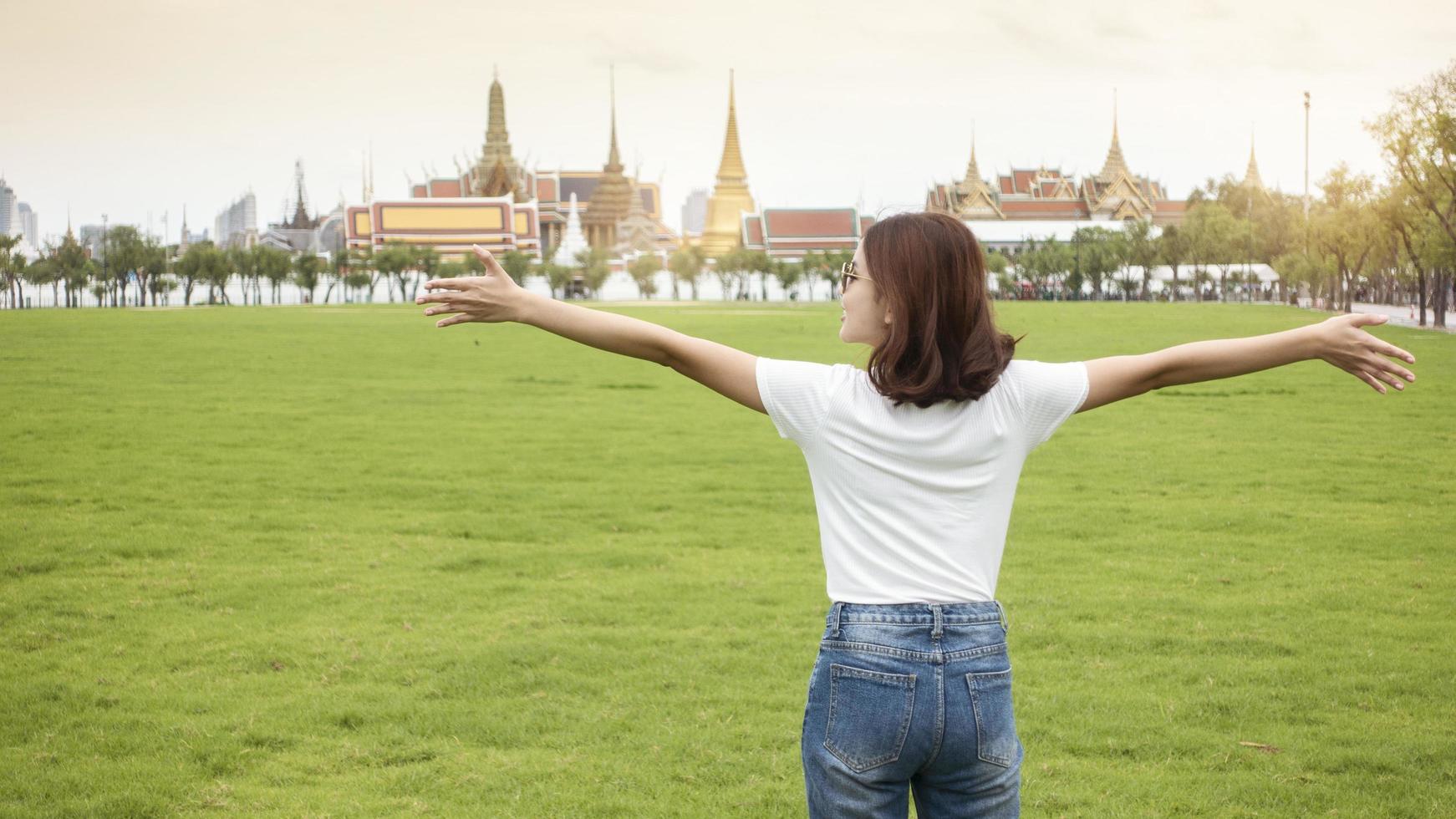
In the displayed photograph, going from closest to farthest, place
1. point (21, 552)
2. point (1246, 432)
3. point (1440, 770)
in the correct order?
point (1440, 770) < point (21, 552) < point (1246, 432)

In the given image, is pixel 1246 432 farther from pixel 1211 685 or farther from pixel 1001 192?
pixel 1001 192

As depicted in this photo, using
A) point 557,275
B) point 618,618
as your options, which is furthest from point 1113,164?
point 618,618

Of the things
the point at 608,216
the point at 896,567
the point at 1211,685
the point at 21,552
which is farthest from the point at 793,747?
the point at 608,216

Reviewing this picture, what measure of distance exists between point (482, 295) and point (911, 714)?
1.03 metres

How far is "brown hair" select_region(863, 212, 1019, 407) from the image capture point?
2.11 metres

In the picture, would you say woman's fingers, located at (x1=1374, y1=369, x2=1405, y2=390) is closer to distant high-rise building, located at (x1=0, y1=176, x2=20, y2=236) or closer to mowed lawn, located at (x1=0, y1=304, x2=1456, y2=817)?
mowed lawn, located at (x1=0, y1=304, x2=1456, y2=817)

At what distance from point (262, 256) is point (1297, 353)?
231 feet

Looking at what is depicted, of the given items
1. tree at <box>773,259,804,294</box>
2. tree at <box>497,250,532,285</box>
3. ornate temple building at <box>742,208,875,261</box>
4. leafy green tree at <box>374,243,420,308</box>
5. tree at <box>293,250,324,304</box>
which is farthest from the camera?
ornate temple building at <box>742,208,875,261</box>

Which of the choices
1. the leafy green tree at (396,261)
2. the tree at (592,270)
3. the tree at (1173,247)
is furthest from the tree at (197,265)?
the tree at (1173,247)

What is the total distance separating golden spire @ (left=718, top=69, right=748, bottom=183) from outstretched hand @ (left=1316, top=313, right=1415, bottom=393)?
351 feet

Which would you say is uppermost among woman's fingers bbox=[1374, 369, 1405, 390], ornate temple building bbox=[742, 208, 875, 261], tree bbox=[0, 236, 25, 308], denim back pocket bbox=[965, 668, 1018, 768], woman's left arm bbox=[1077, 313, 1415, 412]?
ornate temple building bbox=[742, 208, 875, 261]

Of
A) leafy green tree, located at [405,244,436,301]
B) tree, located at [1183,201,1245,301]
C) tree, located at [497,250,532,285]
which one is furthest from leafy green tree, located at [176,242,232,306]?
tree, located at [1183,201,1245,301]

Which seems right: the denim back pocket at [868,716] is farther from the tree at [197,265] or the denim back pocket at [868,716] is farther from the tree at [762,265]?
the tree at [762,265]

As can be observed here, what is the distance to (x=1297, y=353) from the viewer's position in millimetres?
2363
